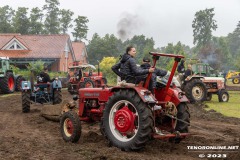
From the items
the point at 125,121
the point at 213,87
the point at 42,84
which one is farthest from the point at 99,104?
the point at 213,87

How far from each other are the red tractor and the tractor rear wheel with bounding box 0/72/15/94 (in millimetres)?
14470

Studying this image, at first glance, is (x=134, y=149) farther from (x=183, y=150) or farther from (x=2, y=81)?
(x=2, y=81)

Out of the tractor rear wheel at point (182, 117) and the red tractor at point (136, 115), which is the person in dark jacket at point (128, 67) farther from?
the tractor rear wheel at point (182, 117)

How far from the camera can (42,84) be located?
45.6 feet

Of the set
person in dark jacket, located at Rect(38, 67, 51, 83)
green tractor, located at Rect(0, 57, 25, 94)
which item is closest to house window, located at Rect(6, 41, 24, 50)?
green tractor, located at Rect(0, 57, 25, 94)

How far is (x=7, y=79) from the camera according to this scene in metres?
21.0

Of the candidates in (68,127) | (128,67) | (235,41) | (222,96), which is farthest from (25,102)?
(235,41)

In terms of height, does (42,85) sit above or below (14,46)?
below

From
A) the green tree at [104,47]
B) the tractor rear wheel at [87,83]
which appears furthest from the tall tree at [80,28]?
the tractor rear wheel at [87,83]

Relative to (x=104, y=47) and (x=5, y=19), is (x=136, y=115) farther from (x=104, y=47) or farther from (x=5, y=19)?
(x=5, y=19)

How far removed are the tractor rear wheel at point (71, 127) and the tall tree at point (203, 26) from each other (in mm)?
74106

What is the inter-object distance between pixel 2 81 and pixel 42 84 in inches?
312

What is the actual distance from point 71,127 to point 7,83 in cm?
1490

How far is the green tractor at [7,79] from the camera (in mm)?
20922
